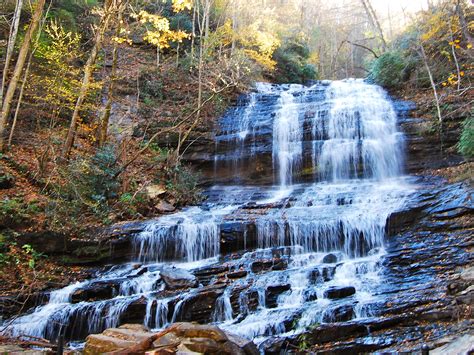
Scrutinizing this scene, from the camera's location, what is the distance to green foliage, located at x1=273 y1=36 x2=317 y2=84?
944 inches

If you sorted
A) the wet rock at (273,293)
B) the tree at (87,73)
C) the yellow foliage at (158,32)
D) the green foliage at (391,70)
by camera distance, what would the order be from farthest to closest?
the green foliage at (391,70), the yellow foliage at (158,32), the tree at (87,73), the wet rock at (273,293)

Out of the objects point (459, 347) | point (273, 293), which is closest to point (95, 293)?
point (273, 293)

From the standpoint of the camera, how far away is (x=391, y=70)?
17.9 meters

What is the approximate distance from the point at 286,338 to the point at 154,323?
2467 millimetres

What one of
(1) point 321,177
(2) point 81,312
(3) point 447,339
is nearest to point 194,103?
(1) point 321,177

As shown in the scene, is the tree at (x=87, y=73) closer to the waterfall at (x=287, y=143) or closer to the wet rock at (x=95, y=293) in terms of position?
the wet rock at (x=95, y=293)

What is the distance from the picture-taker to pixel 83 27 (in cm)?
1952

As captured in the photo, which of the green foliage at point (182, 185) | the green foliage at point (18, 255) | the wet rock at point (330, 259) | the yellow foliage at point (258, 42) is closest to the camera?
the wet rock at point (330, 259)

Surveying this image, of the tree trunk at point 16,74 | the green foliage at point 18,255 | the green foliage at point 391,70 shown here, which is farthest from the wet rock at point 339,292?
the green foliage at point 391,70

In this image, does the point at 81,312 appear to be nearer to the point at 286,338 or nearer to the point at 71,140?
the point at 286,338

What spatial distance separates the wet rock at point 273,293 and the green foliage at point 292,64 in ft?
60.3

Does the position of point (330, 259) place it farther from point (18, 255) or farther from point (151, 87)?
point (151, 87)

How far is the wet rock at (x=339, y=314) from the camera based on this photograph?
612 centimetres

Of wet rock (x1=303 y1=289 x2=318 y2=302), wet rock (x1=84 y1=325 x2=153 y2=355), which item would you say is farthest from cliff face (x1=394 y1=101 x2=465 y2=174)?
wet rock (x1=84 y1=325 x2=153 y2=355)
